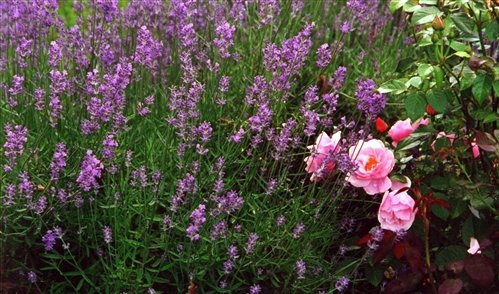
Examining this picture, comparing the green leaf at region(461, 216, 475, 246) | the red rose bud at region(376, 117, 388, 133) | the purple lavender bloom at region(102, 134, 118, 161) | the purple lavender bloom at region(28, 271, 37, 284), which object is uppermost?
the purple lavender bloom at region(102, 134, 118, 161)

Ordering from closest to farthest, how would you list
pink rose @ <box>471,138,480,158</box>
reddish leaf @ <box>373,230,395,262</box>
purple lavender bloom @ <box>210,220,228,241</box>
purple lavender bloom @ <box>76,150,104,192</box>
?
purple lavender bloom @ <box>76,150,104,192</box> < purple lavender bloom @ <box>210,220,228,241</box> < reddish leaf @ <box>373,230,395,262</box> < pink rose @ <box>471,138,480,158</box>

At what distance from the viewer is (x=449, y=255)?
297 cm

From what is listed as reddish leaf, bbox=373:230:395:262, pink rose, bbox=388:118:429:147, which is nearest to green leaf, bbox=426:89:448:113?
pink rose, bbox=388:118:429:147

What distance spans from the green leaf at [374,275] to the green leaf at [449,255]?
198 mm

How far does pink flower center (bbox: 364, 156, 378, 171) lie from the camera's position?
2.90 meters

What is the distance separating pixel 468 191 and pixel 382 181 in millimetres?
282

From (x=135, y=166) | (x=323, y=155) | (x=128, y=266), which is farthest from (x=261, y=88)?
(x=128, y=266)

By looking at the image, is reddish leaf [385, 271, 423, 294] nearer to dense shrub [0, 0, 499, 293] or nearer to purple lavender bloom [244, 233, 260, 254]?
dense shrub [0, 0, 499, 293]

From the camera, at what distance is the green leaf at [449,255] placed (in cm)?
296

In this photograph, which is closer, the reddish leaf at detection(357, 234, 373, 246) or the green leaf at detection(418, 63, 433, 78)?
the green leaf at detection(418, 63, 433, 78)

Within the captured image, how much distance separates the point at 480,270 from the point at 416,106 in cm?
56

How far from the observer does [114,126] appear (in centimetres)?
265

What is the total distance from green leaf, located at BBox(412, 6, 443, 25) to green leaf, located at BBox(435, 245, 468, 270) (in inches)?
30.6

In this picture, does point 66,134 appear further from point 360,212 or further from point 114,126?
point 360,212
